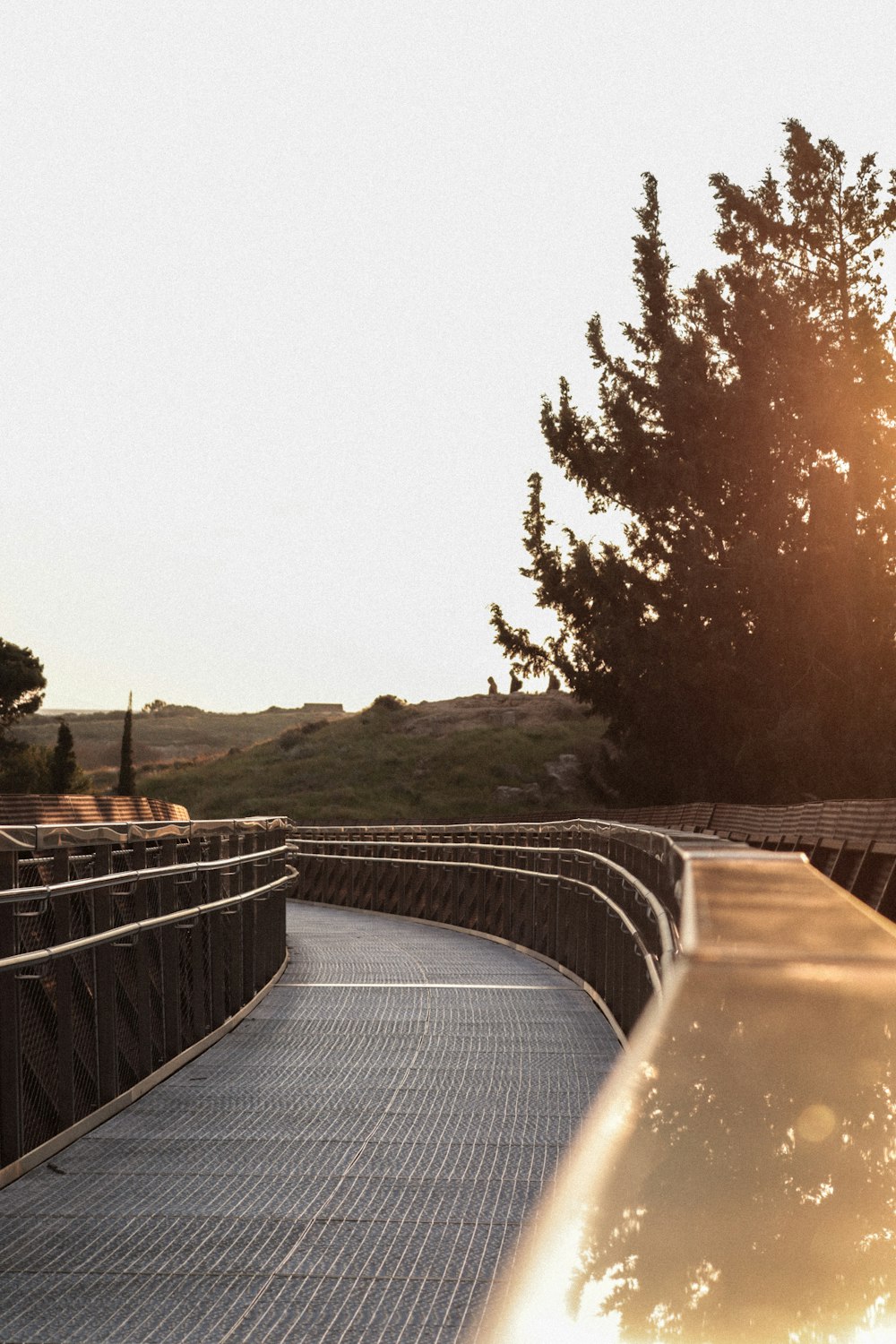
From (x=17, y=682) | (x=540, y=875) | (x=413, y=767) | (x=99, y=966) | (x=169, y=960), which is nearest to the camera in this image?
(x=99, y=966)

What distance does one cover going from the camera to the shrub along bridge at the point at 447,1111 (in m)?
2.54

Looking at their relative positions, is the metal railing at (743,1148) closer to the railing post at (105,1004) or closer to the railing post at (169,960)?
the railing post at (105,1004)

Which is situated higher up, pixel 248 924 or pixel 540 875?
pixel 540 875

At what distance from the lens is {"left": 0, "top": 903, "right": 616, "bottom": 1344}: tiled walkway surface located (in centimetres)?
475

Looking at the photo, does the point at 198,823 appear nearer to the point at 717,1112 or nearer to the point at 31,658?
the point at 717,1112

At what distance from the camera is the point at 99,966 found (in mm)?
7746

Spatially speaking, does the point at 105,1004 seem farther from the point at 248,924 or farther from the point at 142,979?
the point at 248,924

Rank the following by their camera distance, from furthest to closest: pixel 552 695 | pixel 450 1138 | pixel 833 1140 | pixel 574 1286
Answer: pixel 552 695 → pixel 450 1138 → pixel 833 1140 → pixel 574 1286

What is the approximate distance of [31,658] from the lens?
78.4m

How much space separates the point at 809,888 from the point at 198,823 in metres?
6.59

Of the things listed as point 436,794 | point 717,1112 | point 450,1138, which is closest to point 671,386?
point 450,1138

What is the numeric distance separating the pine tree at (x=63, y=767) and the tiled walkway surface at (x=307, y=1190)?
228 ft

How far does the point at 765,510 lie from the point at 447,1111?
36.3 m

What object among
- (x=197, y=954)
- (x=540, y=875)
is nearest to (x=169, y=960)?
(x=197, y=954)
